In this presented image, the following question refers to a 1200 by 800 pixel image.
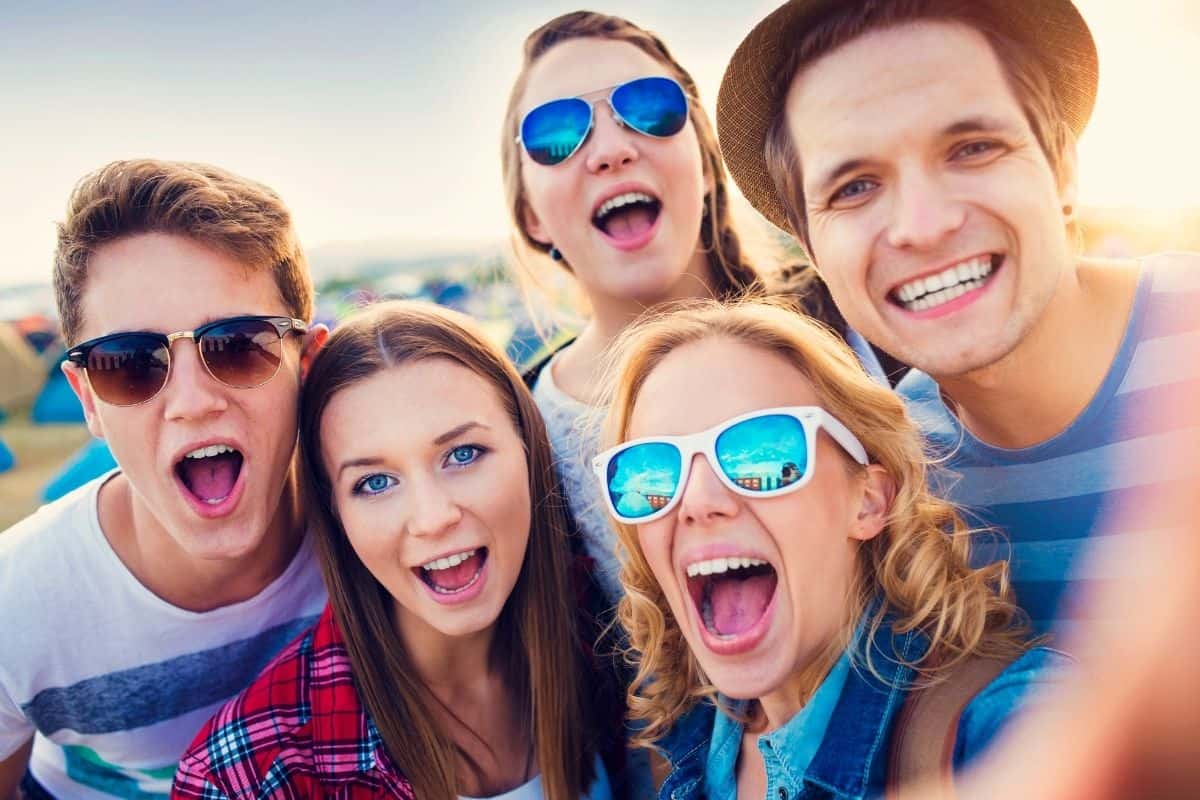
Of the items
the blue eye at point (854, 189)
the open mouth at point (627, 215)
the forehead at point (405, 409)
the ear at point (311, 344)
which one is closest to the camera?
the blue eye at point (854, 189)

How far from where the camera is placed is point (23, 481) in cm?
1065

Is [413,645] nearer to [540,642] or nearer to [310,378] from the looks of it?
[540,642]

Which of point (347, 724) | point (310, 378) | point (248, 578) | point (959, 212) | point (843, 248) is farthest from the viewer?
point (248, 578)

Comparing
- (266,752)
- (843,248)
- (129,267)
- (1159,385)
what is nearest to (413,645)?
(266,752)

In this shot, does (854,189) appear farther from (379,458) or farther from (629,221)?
(379,458)

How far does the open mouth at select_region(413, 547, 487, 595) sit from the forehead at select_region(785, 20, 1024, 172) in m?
1.51

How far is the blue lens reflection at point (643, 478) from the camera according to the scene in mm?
2111

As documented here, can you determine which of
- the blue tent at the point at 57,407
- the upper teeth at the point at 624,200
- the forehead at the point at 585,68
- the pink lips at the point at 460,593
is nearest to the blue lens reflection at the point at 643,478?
the pink lips at the point at 460,593

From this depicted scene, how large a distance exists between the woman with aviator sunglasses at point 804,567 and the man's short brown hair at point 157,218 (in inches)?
52.2

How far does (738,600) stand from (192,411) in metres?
1.66

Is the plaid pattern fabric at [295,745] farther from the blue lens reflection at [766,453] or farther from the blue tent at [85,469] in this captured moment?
the blue tent at [85,469]

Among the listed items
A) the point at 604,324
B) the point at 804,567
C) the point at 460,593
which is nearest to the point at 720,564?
the point at 804,567

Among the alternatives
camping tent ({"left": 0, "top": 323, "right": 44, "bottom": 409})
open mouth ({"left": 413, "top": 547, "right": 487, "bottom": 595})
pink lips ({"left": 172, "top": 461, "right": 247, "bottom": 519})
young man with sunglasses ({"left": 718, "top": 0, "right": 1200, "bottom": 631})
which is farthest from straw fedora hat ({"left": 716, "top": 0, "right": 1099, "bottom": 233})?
camping tent ({"left": 0, "top": 323, "right": 44, "bottom": 409})

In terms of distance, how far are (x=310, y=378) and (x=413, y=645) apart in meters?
0.92
